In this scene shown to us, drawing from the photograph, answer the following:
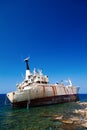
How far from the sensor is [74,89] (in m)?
70.4

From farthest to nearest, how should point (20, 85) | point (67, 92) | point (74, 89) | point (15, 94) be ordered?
1. point (74, 89)
2. point (67, 92)
3. point (20, 85)
4. point (15, 94)

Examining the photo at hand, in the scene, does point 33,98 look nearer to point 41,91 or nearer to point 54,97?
point 41,91

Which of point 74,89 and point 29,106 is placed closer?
point 29,106

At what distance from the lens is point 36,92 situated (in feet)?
151

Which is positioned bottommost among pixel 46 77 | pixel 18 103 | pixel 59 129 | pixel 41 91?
pixel 59 129

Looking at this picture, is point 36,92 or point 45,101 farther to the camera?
point 45,101

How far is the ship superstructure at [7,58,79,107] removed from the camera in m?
43.9

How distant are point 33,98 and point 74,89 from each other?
95.3 ft

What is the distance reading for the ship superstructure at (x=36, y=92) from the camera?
4394cm

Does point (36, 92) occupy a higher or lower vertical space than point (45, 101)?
higher

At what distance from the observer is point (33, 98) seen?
45812 mm

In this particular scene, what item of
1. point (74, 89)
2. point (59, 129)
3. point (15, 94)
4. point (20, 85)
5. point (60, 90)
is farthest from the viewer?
point (74, 89)

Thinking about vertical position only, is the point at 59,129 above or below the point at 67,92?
below

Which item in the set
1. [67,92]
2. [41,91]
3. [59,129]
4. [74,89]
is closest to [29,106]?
[41,91]
